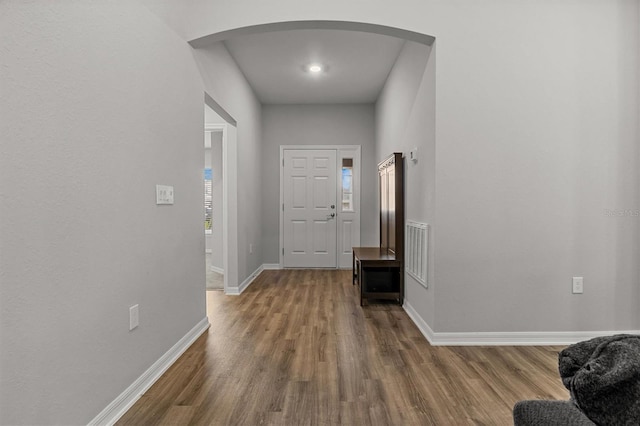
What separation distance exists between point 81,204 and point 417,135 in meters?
2.62

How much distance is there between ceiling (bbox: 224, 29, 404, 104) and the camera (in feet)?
11.9

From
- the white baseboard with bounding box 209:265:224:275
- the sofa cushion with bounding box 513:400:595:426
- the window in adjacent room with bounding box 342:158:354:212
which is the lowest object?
the white baseboard with bounding box 209:265:224:275

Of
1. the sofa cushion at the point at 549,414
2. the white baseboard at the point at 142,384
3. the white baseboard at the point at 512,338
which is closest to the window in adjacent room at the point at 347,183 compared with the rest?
the white baseboard at the point at 512,338

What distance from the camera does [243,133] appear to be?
461cm

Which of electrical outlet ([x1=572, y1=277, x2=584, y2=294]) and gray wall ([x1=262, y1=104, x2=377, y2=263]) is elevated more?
gray wall ([x1=262, y1=104, x2=377, y2=263])

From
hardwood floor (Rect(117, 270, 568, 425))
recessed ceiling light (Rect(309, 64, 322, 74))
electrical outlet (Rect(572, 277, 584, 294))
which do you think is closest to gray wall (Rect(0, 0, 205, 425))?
hardwood floor (Rect(117, 270, 568, 425))

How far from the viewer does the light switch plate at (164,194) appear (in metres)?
2.21

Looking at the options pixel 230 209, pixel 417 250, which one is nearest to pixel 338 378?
pixel 417 250

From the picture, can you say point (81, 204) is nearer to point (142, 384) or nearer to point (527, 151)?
point (142, 384)

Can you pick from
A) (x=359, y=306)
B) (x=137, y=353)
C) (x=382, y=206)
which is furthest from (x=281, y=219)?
(x=137, y=353)

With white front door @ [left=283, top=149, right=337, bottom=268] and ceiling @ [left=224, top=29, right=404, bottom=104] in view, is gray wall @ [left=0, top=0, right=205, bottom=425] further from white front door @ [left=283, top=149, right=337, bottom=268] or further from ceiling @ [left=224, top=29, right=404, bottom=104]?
white front door @ [left=283, top=149, right=337, bottom=268]

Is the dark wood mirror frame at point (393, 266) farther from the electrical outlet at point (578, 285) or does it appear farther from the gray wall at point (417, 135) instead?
the electrical outlet at point (578, 285)

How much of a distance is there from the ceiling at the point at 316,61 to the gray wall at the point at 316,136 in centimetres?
30

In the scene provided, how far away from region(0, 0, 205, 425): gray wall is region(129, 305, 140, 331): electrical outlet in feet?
0.12
